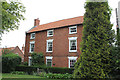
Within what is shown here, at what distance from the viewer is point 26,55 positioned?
90.8 feet

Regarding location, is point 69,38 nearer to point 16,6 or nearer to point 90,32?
point 16,6

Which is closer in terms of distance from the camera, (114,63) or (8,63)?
(114,63)

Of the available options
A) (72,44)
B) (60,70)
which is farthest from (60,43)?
(60,70)

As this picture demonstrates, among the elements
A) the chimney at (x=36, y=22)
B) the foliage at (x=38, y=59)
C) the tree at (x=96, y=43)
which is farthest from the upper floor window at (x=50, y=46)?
the tree at (x=96, y=43)

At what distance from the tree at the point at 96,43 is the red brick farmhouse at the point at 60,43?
1192 centimetres

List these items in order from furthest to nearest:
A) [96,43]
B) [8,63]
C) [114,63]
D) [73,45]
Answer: [73,45] → [8,63] → [96,43] → [114,63]

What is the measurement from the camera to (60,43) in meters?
22.6

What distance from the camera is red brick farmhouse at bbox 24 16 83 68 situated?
20.8 m

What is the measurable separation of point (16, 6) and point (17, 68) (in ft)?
44.5

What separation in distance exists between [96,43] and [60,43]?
1497 centimetres

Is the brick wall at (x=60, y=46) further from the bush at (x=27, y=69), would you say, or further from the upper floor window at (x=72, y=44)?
the bush at (x=27, y=69)

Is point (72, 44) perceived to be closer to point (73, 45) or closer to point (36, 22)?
point (73, 45)

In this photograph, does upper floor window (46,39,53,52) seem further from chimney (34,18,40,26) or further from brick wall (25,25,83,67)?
chimney (34,18,40,26)

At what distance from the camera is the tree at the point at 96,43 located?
739 cm
